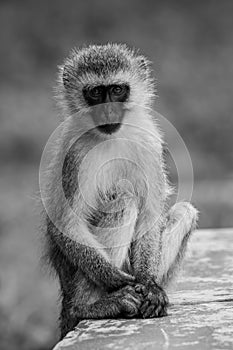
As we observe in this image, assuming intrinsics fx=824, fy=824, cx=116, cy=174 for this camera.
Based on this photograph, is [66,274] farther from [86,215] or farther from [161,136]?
[161,136]

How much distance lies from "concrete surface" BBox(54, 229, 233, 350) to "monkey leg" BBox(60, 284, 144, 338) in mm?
70

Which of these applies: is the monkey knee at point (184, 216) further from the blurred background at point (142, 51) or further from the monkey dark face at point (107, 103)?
the blurred background at point (142, 51)

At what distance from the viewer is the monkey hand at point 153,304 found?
4.94 m

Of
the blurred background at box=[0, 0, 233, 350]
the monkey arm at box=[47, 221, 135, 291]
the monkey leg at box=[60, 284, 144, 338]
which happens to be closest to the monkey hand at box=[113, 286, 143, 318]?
the monkey leg at box=[60, 284, 144, 338]

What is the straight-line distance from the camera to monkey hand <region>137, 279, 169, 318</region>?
4941 millimetres

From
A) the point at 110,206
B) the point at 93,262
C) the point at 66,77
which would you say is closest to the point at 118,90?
the point at 66,77

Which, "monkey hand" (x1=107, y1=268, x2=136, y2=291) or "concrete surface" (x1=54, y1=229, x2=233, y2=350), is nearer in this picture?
"concrete surface" (x1=54, y1=229, x2=233, y2=350)

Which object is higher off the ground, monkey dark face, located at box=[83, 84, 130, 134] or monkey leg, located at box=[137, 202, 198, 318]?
monkey dark face, located at box=[83, 84, 130, 134]

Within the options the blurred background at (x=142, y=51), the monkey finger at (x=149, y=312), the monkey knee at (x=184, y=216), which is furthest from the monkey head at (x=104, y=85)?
the blurred background at (x=142, y=51)

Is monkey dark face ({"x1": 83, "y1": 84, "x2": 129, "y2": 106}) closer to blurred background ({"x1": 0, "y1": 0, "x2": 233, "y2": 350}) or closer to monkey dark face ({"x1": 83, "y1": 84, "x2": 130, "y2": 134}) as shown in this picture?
monkey dark face ({"x1": 83, "y1": 84, "x2": 130, "y2": 134})

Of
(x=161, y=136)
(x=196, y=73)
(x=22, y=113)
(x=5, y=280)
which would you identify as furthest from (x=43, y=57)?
(x=161, y=136)

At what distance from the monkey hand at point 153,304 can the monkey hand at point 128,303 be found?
0.10 feet

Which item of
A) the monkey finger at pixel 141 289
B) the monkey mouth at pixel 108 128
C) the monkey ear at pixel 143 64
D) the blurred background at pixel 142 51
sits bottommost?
the monkey finger at pixel 141 289

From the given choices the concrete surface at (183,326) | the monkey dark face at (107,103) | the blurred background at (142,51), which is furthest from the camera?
the blurred background at (142,51)
